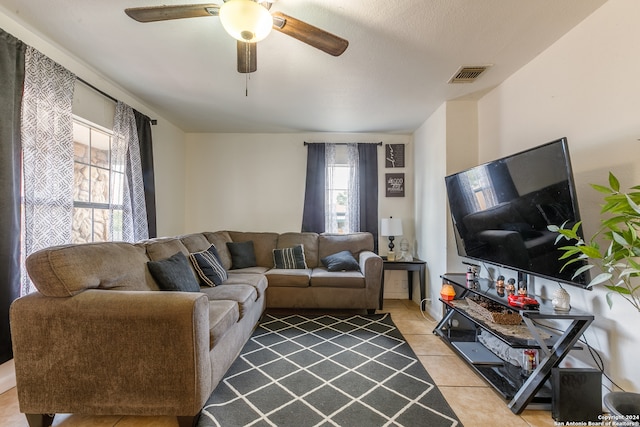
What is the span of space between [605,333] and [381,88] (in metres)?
2.42

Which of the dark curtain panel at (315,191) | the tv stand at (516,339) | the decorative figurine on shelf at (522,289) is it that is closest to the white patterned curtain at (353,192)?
the dark curtain panel at (315,191)

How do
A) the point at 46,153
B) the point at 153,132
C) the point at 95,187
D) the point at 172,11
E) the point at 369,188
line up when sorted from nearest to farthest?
1. the point at 172,11
2. the point at 46,153
3. the point at 95,187
4. the point at 153,132
5. the point at 369,188

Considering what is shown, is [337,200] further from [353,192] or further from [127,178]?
[127,178]

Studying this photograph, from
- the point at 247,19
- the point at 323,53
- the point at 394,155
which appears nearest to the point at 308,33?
the point at 247,19

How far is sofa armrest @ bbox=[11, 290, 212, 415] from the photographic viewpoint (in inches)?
55.1

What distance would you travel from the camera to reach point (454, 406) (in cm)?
166

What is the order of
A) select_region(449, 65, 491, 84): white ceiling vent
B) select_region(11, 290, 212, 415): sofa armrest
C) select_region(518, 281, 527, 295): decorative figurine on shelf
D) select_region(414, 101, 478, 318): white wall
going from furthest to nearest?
select_region(414, 101, 478, 318): white wall
select_region(449, 65, 491, 84): white ceiling vent
select_region(518, 281, 527, 295): decorative figurine on shelf
select_region(11, 290, 212, 415): sofa armrest

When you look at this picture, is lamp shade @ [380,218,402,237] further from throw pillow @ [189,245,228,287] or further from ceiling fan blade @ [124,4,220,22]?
ceiling fan blade @ [124,4,220,22]

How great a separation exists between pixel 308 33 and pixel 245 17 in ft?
1.18

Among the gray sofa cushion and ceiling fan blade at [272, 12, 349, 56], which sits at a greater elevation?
ceiling fan blade at [272, 12, 349, 56]

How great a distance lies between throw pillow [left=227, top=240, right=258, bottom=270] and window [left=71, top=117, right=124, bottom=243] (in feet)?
4.02

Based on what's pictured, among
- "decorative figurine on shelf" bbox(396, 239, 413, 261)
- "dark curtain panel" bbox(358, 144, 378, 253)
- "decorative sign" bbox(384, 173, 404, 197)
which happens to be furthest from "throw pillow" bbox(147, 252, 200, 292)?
"decorative sign" bbox(384, 173, 404, 197)

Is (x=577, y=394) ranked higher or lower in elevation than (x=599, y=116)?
lower

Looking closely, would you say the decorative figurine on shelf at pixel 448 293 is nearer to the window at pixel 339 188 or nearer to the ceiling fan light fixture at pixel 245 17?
the window at pixel 339 188
